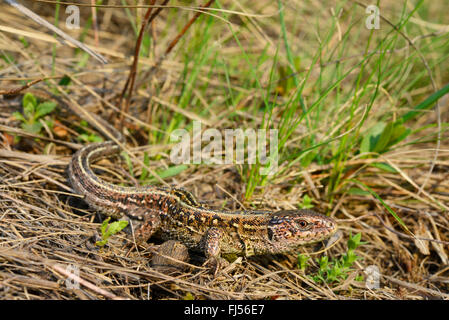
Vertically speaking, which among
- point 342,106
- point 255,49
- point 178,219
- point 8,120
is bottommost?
point 178,219

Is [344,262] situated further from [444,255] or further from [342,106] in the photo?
[342,106]

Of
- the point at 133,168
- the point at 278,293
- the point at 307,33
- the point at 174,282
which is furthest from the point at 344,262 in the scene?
the point at 307,33

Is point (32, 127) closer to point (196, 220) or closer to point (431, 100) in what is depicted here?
point (196, 220)

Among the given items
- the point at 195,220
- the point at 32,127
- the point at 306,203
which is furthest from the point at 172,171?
the point at 32,127

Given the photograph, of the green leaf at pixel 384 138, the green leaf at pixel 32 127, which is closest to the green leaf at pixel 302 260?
the green leaf at pixel 384 138

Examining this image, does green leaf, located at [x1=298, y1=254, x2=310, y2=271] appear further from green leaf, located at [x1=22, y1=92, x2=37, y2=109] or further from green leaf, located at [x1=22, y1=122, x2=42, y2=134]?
green leaf, located at [x1=22, y1=92, x2=37, y2=109]

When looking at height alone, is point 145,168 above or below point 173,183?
above

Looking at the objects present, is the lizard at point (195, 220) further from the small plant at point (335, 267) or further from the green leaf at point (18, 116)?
the green leaf at point (18, 116)
